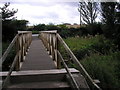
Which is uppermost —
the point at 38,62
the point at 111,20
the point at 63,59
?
the point at 111,20

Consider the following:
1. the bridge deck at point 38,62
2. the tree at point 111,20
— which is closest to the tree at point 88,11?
the tree at point 111,20

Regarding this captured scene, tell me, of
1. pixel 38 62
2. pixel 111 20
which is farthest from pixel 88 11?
pixel 38 62

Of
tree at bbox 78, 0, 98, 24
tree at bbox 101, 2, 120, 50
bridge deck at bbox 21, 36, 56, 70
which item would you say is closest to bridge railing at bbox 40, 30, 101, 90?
bridge deck at bbox 21, 36, 56, 70

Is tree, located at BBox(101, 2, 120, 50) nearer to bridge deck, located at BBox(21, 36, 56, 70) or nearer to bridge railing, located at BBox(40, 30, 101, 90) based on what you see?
bridge deck, located at BBox(21, 36, 56, 70)

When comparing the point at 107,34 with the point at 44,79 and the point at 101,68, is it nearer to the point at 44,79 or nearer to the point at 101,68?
the point at 101,68

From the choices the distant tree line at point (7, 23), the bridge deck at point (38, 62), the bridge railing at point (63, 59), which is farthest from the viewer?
the distant tree line at point (7, 23)

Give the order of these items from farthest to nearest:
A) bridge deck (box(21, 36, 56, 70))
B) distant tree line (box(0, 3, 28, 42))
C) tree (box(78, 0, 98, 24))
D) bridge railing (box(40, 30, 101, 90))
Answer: tree (box(78, 0, 98, 24)) → distant tree line (box(0, 3, 28, 42)) → bridge deck (box(21, 36, 56, 70)) → bridge railing (box(40, 30, 101, 90))

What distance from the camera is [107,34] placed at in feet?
77.1

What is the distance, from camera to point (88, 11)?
122 ft

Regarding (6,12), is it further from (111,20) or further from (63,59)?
(63,59)

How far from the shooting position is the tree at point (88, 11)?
1411 inches

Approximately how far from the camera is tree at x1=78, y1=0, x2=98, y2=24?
35.8 metres

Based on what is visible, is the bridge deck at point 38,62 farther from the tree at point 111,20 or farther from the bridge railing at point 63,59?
the tree at point 111,20

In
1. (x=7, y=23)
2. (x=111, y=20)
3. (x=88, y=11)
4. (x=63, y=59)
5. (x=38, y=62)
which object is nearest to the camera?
(x=63, y=59)
